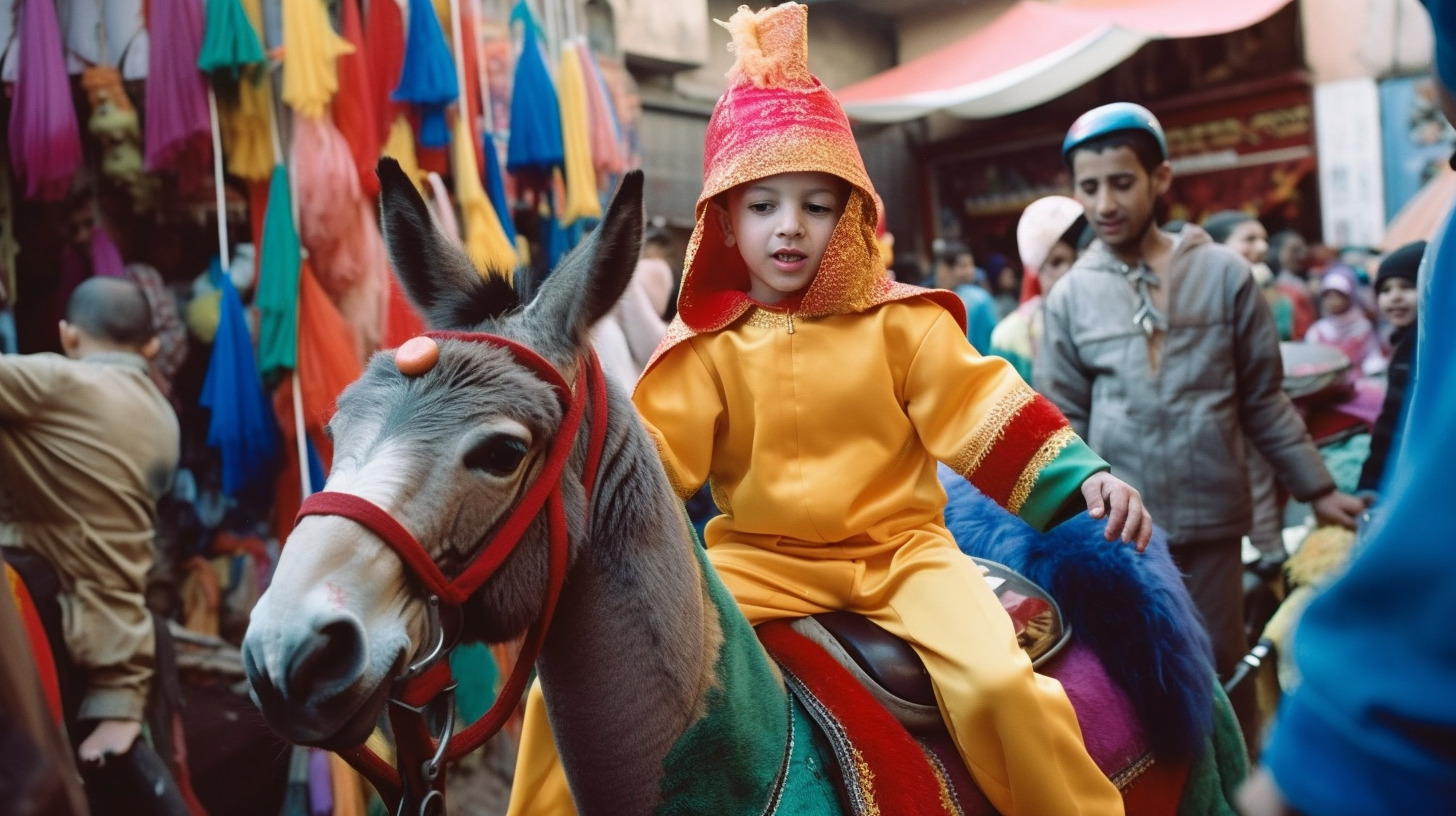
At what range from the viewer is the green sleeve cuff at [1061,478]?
2139 mm

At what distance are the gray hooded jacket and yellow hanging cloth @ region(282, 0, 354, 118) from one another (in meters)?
2.83

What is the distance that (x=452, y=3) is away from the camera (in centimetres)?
483

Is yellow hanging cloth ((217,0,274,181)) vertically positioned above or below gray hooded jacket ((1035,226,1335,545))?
above

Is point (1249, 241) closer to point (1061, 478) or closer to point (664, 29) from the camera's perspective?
point (664, 29)

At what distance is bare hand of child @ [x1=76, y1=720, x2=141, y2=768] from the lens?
A: 3.46m

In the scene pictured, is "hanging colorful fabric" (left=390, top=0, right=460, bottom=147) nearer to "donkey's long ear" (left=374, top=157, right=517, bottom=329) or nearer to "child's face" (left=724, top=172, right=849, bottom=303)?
"child's face" (left=724, top=172, right=849, bottom=303)

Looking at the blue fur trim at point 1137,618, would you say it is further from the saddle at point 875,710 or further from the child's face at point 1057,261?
the child's face at point 1057,261

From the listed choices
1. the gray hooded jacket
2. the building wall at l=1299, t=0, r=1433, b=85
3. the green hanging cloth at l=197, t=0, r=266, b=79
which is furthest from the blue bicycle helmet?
the building wall at l=1299, t=0, r=1433, b=85

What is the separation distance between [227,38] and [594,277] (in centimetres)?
280

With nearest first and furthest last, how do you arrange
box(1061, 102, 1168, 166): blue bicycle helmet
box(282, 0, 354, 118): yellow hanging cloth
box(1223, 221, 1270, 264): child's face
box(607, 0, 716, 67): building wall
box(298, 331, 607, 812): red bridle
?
box(298, 331, 607, 812): red bridle → box(1061, 102, 1168, 166): blue bicycle helmet → box(282, 0, 354, 118): yellow hanging cloth → box(1223, 221, 1270, 264): child's face → box(607, 0, 716, 67): building wall

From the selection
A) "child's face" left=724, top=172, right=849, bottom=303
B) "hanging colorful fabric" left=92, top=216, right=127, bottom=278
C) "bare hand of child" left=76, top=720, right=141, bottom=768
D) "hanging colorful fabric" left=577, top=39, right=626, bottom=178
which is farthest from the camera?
"hanging colorful fabric" left=577, top=39, right=626, bottom=178

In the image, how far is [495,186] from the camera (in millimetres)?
4895

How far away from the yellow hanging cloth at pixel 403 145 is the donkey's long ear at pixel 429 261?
272 cm

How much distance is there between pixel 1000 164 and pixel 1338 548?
1142 centimetres
